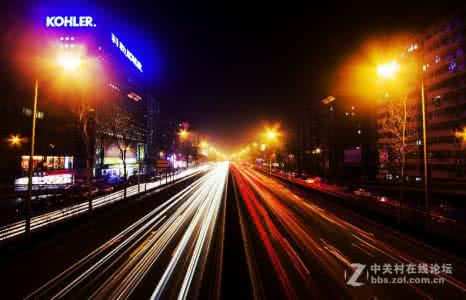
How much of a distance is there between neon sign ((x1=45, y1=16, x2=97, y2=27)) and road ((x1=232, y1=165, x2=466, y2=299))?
8720cm

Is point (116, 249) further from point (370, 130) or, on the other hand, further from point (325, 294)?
point (370, 130)

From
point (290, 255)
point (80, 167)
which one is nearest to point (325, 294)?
point (290, 255)

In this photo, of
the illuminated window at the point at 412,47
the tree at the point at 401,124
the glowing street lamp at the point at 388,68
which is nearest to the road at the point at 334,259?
the tree at the point at 401,124

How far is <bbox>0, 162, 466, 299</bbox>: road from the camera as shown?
32.7 ft

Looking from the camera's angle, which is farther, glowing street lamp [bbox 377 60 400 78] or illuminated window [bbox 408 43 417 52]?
illuminated window [bbox 408 43 417 52]

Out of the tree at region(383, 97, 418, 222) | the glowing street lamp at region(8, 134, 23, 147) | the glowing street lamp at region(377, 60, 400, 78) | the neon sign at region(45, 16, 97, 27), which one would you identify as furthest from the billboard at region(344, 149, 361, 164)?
the neon sign at region(45, 16, 97, 27)

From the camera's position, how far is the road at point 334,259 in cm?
1001

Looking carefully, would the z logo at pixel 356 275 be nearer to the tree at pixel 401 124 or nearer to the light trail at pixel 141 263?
the light trail at pixel 141 263

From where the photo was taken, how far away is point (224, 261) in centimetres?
1283

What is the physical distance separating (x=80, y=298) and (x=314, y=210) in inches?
847

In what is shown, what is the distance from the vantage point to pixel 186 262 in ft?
41.5

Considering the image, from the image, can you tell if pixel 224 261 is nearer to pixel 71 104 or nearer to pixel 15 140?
pixel 15 140

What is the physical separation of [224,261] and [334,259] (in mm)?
5389

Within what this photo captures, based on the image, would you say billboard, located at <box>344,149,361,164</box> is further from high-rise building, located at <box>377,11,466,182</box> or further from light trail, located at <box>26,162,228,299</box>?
light trail, located at <box>26,162,228,299</box>
